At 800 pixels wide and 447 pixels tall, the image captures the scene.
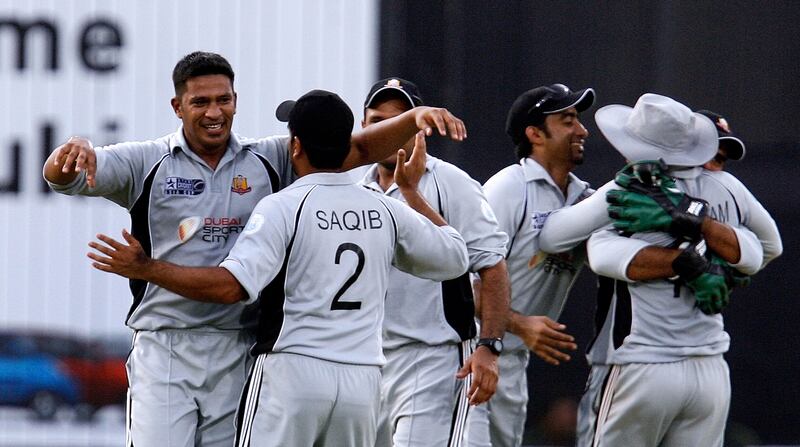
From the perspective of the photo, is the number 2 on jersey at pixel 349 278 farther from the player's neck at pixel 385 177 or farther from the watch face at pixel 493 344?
the player's neck at pixel 385 177

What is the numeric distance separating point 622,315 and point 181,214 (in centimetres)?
168

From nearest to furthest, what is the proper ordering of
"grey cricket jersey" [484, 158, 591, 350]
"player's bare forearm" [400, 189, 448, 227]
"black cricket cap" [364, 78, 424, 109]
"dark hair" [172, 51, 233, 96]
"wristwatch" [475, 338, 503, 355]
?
1. "dark hair" [172, 51, 233, 96]
2. "player's bare forearm" [400, 189, 448, 227]
3. "wristwatch" [475, 338, 503, 355]
4. "black cricket cap" [364, 78, 424, 109]
5. "grey cricket jersey" [484, 158, 591, 350]

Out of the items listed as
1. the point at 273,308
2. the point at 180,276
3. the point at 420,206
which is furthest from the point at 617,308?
the point at 180,276

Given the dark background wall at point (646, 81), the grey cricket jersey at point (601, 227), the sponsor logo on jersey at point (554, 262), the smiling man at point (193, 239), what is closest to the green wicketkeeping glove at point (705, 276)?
the grey cricket jersey at point (601, 227)

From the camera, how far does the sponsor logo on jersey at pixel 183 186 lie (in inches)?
172

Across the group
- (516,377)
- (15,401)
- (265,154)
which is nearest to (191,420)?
(265,154)

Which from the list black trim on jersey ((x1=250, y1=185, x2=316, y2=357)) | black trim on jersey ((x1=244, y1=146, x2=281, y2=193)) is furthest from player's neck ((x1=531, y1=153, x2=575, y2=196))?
black trim on jersey ((x1=250, y1=185, x2=316, y2=357))

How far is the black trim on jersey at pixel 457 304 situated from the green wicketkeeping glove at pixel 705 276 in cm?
74

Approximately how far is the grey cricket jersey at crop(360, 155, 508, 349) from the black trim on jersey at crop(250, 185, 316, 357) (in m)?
0.91

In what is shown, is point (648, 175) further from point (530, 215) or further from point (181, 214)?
point (181, 214)

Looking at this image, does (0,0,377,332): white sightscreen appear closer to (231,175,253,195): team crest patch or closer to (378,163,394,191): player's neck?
(378,163,394,191): player's neck

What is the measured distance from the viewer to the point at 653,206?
4930mm

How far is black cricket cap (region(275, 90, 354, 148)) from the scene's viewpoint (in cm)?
412

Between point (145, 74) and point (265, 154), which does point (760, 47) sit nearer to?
point (145, 74)
